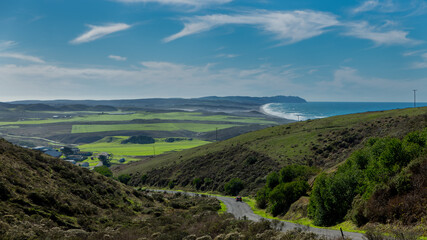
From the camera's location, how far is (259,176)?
70.3 metres

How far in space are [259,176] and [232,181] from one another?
6010 mm

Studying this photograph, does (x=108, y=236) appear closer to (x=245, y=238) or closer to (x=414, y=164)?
(x=245, y=238)

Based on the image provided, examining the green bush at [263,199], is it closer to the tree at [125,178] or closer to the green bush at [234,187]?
the green bush at [234,187]

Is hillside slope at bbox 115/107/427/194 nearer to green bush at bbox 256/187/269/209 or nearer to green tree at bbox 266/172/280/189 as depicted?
green tree at bbox 266/172/280/189

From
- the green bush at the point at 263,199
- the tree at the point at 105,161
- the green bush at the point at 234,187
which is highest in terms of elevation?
the green bush at the point at 263,199

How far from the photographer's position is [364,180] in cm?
2580

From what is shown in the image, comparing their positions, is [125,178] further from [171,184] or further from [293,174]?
[293,174]

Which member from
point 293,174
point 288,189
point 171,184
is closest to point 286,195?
point 288,189

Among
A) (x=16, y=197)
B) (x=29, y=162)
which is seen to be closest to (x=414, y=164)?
(x=16, y=197)

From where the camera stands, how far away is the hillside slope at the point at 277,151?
67.8m

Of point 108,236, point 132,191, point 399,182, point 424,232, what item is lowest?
point 132,191

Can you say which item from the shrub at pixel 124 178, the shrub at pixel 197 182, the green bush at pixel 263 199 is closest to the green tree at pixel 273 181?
the green bush at pixel 263 199

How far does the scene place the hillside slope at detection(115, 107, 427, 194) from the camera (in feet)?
222

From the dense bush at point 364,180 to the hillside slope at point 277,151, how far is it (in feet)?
95.0
